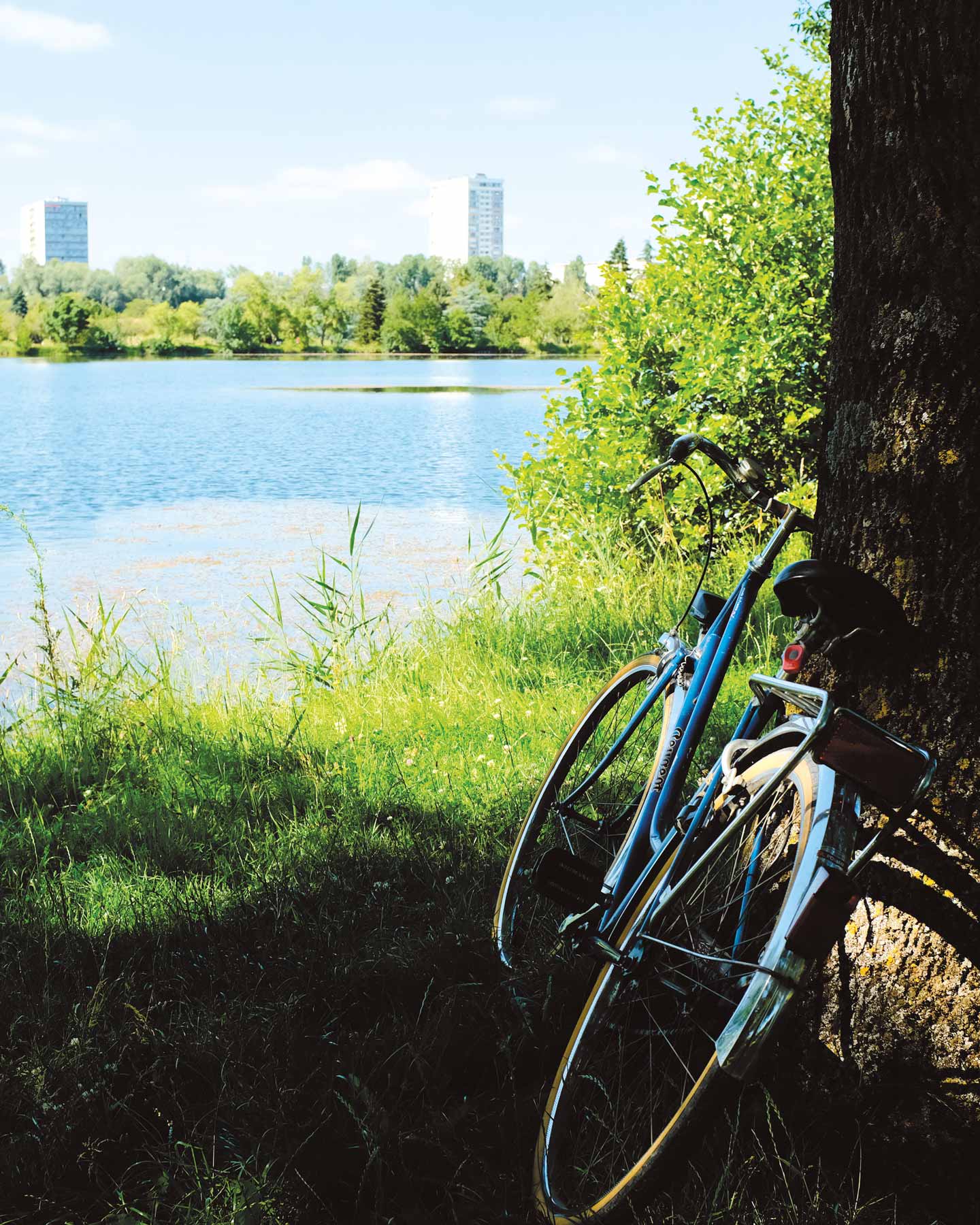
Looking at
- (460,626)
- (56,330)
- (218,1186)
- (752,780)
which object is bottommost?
(218,1186)

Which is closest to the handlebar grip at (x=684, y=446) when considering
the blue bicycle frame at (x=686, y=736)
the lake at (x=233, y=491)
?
the blue bicycle frame at (x=686, y=736)

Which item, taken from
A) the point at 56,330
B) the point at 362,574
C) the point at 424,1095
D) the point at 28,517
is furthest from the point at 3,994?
the point at 56,330

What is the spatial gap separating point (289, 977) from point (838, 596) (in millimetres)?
1647

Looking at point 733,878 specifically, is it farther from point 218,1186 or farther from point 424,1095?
point 218,1186

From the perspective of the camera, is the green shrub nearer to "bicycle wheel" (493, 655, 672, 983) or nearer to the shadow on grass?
"bicycle wheel" (493, 655, 672, 983)

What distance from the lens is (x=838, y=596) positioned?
6.64ft

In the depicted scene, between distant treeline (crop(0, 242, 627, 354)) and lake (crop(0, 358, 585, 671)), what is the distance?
59.0 metres

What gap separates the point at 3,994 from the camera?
2.72 metres

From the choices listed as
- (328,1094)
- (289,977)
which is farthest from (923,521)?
(289,977)

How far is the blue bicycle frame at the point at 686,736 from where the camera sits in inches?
91.1

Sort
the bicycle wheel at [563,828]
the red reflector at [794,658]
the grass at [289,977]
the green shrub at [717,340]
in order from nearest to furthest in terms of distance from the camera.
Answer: the red reflector at [794,658] < the grass at [289,977] < the bicycle wheel at [563,828] < the green shrub at [717,340]

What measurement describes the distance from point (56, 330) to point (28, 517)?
8819 cm

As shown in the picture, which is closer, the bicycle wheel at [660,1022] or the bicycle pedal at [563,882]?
the bicycle wheel at [660,1022]

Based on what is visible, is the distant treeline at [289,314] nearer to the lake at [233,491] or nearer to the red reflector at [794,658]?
the lake at [233,491]
